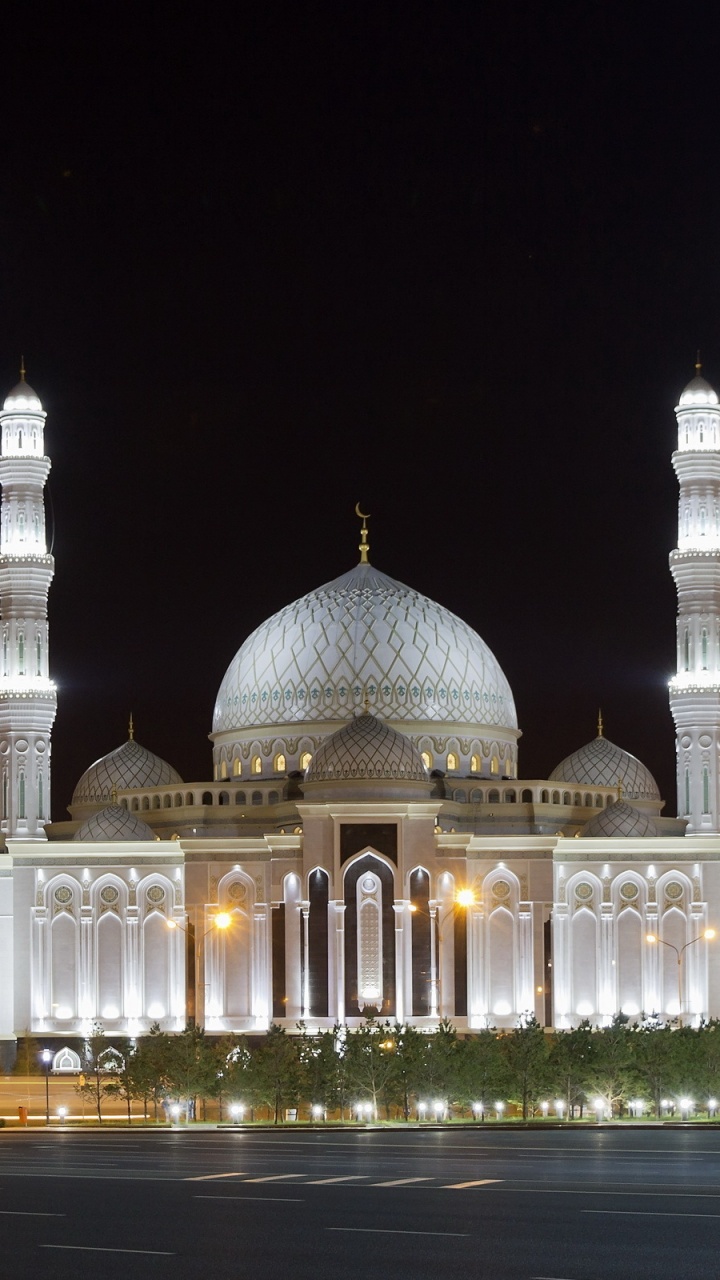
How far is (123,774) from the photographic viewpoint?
75.1 metres

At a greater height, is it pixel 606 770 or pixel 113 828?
pixel 606 770

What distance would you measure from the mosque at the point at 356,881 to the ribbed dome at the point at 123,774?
193 inches

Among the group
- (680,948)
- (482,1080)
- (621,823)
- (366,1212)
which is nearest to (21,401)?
(621,823)

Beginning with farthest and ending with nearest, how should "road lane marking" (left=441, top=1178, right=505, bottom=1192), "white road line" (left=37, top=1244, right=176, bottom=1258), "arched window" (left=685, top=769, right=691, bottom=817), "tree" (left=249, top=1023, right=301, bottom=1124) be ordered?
"arched window" (left=685, top=769, right=691, bottom=817) → "tree" (left=249, top=1023, right=301, bottom=1124) → "road lane marking" (left=441, top=1178, right=505, bottom=1192) → "white road line" (left=37, top=1244, right=176, bottom=1258)

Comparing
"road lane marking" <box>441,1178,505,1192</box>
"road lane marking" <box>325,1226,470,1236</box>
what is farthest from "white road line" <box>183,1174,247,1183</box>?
"road lane marking" <box>325,1226,470,1236</box>

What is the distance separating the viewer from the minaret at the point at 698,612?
67.6 meters

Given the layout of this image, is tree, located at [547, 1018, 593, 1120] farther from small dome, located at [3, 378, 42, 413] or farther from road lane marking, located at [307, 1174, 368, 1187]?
small dome, located at [3, 378, 42, 413]

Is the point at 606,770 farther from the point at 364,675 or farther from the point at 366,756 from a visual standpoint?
the point at 366,756

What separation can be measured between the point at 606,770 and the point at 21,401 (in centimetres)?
2283

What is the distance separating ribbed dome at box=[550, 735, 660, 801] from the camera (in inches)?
2908

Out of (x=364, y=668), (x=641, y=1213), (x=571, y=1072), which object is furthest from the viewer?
(x=364, y=668)

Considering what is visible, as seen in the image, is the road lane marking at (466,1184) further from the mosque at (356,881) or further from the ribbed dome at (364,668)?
the ribbed dome at (364,668)

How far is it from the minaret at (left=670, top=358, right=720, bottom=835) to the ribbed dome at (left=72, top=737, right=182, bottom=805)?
18.0 meters

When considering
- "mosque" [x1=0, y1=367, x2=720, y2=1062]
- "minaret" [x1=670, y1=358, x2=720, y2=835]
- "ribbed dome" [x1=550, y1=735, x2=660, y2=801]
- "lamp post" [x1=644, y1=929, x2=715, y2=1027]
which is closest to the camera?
"mosque" [x1=0, y1=367, x2=720, y2=1062]
